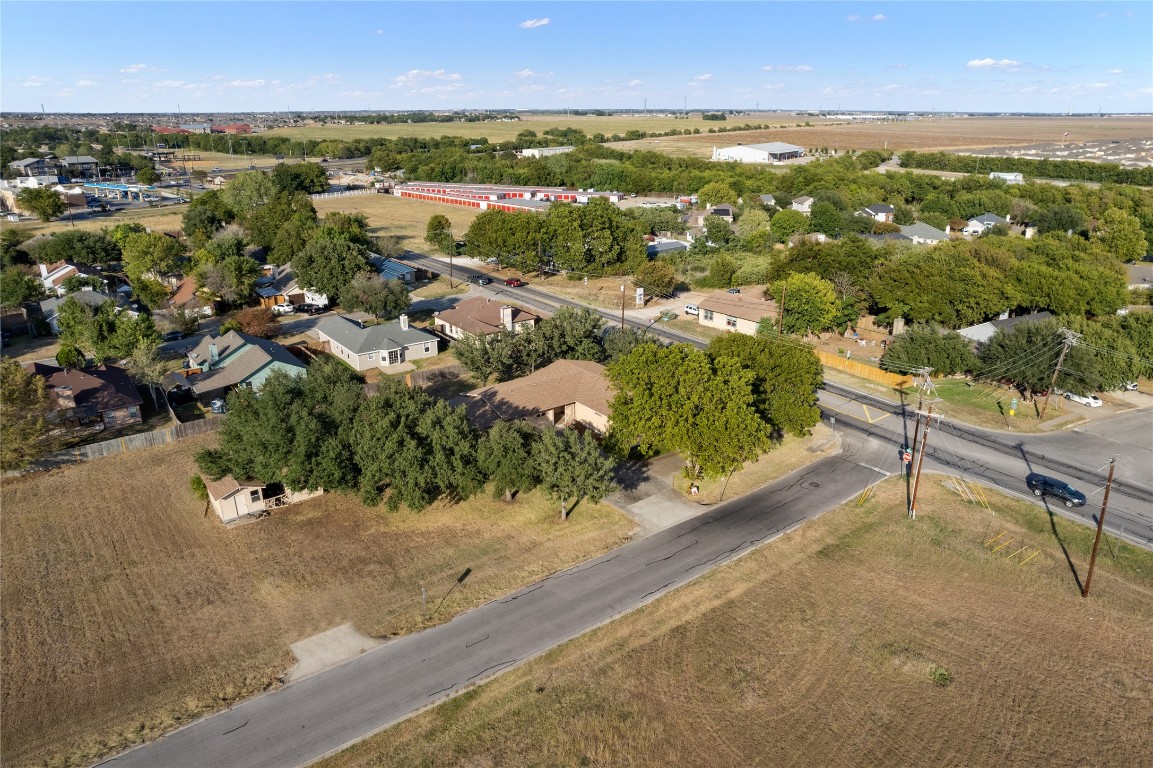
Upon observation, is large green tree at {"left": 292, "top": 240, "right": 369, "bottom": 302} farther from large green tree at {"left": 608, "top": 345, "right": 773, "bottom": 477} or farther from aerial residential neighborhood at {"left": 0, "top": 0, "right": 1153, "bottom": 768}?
large green tree at {"left": 608, "top": 345, "right": 773, "bottom": 477}

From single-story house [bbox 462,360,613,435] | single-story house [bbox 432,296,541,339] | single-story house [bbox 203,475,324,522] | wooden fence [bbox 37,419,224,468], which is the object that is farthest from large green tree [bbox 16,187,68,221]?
single-story house [bbox 462,360,613,435]

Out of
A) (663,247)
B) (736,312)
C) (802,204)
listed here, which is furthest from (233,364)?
(802,204)

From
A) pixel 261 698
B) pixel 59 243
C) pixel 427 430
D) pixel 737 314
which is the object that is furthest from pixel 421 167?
pixel 261 698

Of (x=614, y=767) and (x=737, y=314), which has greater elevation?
(x=737, y=314)

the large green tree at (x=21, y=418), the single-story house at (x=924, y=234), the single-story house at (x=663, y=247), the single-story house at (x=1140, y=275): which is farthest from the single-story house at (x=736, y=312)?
the large green tree at (x=21, y=418)

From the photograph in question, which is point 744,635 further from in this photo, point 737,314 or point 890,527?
point 737,314

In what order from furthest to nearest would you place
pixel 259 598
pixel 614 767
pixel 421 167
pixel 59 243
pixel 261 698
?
1. pixel 421 167
2. pixel 59 243
3. pixel 259 598
4. pixel 261 698
5. pixel 614 767
